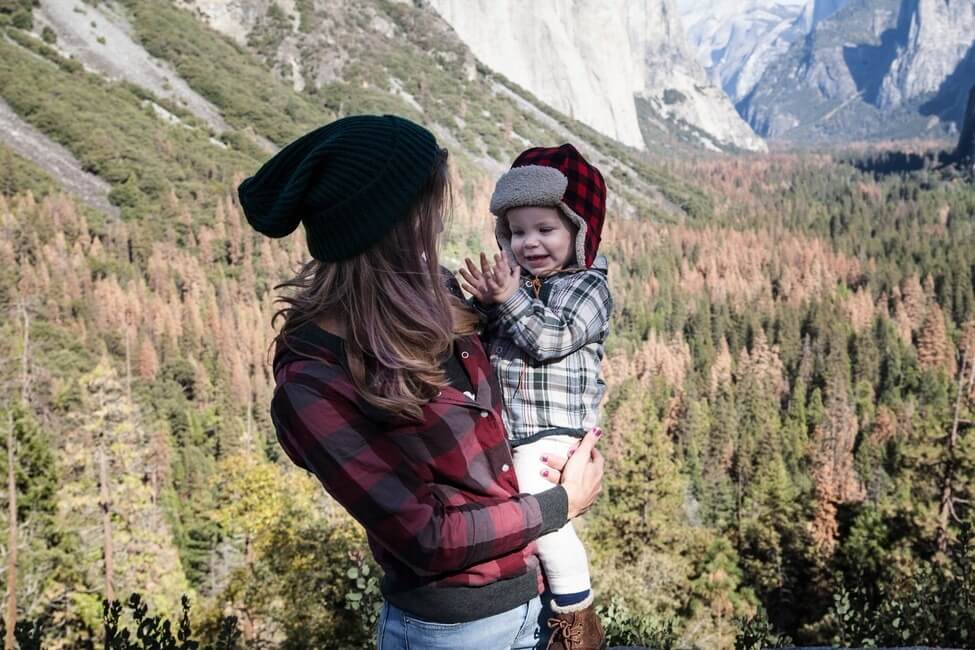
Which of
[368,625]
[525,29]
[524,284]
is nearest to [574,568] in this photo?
[524,284]

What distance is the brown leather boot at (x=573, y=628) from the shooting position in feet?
6.01

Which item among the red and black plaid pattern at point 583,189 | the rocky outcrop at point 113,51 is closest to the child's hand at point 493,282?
the red and black plaid pattern at point 583,189

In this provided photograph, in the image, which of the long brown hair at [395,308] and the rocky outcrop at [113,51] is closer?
the long brown hair at [395,308]

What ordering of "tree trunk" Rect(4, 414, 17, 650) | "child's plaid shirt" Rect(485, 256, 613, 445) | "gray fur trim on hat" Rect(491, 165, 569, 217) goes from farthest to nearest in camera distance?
1. "tree trunk" Rect(4, 414, 17, 650)
2. "gray fur trim on hat" Rect(491, 165, 569, 217)
3. "child's plaid shirt" Rect(485, 256, 613, 445)

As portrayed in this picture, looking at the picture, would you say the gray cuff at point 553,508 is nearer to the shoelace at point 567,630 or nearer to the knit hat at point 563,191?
the shoelace at point 567,630

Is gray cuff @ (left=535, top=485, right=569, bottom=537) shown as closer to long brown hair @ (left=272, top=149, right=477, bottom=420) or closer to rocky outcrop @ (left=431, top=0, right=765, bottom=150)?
long brown hair @ (left=272, top=149, right=477, bottom=420)

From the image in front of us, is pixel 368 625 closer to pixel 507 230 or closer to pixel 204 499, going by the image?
pixel 507 230

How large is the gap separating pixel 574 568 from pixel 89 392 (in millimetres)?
17191

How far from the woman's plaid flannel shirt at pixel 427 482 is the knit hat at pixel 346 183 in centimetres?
24

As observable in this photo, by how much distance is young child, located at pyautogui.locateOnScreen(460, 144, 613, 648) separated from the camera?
6.18ft

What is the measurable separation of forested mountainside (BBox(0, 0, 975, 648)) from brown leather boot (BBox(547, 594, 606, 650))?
118 cm

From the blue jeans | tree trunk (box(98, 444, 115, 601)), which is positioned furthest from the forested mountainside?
the blue jeans

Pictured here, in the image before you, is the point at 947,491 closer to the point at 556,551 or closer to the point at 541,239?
the point at 541,239

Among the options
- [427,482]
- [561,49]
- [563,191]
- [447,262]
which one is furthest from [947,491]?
[561,49]
